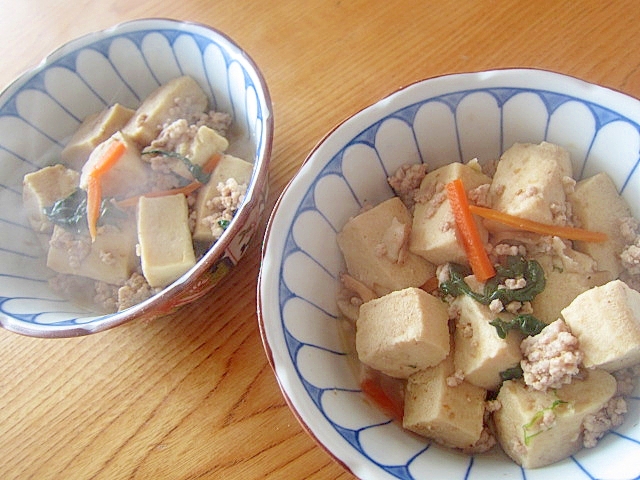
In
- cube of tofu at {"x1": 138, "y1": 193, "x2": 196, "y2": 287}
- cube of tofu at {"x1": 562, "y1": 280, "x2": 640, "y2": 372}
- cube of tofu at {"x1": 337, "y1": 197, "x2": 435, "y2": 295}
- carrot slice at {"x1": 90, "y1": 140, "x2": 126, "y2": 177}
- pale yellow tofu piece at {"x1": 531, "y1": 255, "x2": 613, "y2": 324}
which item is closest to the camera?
cube of tofu at {"x1": 562, "y1": 280, "x2": 640, "y2": 372}

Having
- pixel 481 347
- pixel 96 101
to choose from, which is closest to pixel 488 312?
pixel 481 347

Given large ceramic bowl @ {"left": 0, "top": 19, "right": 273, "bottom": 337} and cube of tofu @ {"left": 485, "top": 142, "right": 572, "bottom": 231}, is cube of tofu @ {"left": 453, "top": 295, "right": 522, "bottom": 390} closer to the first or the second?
cube of tofu @ {"left": 485, "top": 142, "right": 572, "bottom": 231}

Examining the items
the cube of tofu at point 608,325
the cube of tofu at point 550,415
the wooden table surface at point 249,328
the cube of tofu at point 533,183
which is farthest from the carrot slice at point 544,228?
the wooden table surface at point 249,328

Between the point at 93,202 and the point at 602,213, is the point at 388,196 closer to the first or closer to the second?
the point at 602,213

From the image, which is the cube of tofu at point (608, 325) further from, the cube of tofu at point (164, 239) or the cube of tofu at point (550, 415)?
the cube of tofu at point (164, 239)

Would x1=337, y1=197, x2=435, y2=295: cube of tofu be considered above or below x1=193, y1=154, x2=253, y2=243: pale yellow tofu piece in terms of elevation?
below

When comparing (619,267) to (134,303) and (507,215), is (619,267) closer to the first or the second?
(507,215)

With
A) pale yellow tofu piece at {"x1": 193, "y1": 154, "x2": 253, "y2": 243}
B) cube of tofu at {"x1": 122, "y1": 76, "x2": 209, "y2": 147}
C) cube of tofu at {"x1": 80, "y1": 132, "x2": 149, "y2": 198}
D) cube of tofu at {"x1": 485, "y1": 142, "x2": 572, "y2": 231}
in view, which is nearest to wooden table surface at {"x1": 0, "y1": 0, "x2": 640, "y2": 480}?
pale yellow tofu piece at {"x1": 193, "y1": 154, "x2": 253, "y2": 243}
